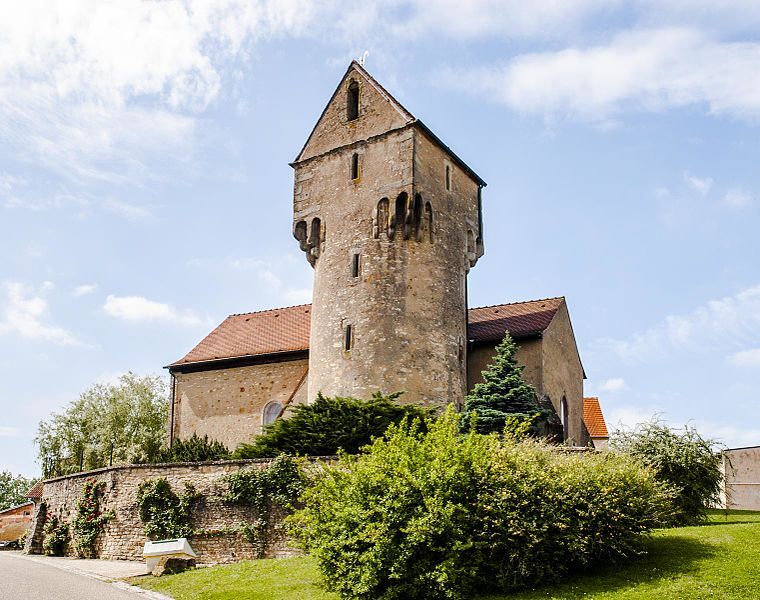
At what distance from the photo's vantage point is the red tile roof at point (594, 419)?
39166mm

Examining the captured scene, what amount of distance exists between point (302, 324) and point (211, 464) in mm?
13574

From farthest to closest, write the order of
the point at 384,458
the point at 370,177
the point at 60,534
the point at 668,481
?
1. the point at 370,177
2. the point at 60,534
3. the point at 668,481
4. the point at 384,458

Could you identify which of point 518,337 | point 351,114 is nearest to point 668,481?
point 518,337

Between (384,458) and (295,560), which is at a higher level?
(384,458)

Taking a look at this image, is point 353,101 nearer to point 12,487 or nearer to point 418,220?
point 418,220

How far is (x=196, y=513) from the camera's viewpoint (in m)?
23.2

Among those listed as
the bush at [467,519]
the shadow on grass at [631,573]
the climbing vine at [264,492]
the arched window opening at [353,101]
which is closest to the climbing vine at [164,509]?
the climbing vine at [264,492]

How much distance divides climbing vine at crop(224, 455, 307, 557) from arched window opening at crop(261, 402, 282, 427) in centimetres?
1147

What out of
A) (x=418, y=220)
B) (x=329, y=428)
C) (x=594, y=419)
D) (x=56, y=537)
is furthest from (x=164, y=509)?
(x=594, y=419)

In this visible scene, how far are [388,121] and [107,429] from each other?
28.0 m

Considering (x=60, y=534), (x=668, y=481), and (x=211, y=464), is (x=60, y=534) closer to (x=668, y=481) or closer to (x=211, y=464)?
(x=211, y=464)

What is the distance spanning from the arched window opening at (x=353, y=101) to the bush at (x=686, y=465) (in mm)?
18051

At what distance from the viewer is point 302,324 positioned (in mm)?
36531

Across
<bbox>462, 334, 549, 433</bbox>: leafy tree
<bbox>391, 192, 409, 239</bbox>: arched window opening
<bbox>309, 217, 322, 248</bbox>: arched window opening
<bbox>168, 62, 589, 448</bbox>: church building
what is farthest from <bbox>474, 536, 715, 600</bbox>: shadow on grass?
<bbox>309, 217, 322, 248</bbox>: arched window opening
